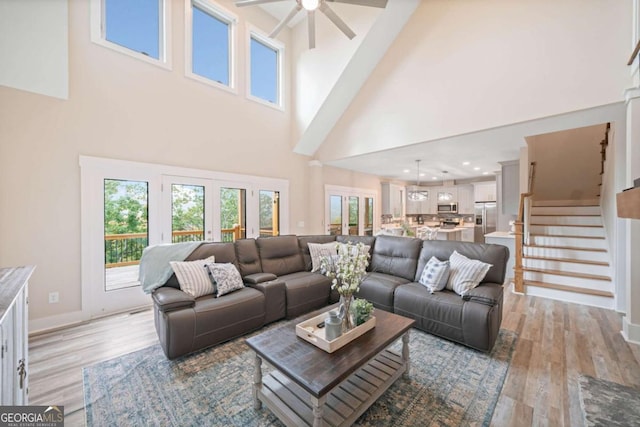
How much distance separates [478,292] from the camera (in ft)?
8.64

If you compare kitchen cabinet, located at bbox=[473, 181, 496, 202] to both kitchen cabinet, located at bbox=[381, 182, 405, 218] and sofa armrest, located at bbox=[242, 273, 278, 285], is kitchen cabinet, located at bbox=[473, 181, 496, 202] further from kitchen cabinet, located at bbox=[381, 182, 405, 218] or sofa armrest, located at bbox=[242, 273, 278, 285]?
sofa armrest, located at bbox=[242, 273, 278, 285]

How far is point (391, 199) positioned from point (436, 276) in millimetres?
6019

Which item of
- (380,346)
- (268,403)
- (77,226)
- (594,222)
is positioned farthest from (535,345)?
(77,226)

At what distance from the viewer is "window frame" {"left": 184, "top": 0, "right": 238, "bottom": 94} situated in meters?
4.21

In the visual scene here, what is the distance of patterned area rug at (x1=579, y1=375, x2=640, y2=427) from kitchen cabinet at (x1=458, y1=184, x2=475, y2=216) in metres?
7.83

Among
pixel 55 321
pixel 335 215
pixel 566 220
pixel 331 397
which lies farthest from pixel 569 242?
pixel 55 321

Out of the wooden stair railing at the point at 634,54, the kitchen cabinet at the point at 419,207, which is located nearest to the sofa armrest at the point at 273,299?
the wooden stair railing at the point at 634,54

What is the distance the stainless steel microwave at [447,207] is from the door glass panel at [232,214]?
25.5 ft

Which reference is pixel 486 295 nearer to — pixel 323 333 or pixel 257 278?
pixel 323 333

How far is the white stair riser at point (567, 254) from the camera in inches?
168

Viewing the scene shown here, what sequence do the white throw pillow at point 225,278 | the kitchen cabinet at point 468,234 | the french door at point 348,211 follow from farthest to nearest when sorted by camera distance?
the kitchen cabinet at point 468,234, the french door at point 348,211, the white throw pillow at point 225,278

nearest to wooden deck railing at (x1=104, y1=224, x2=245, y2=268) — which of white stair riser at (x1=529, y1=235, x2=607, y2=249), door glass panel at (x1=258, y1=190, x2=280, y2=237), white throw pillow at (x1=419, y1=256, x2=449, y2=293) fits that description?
door glass panel at (x1=258, y1=190, x2=280, y2=237)

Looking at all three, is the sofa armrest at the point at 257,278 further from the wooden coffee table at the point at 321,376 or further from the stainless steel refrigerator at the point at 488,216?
the stainless steel refrigerator at the point at 488,216

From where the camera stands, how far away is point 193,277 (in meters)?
2.84
